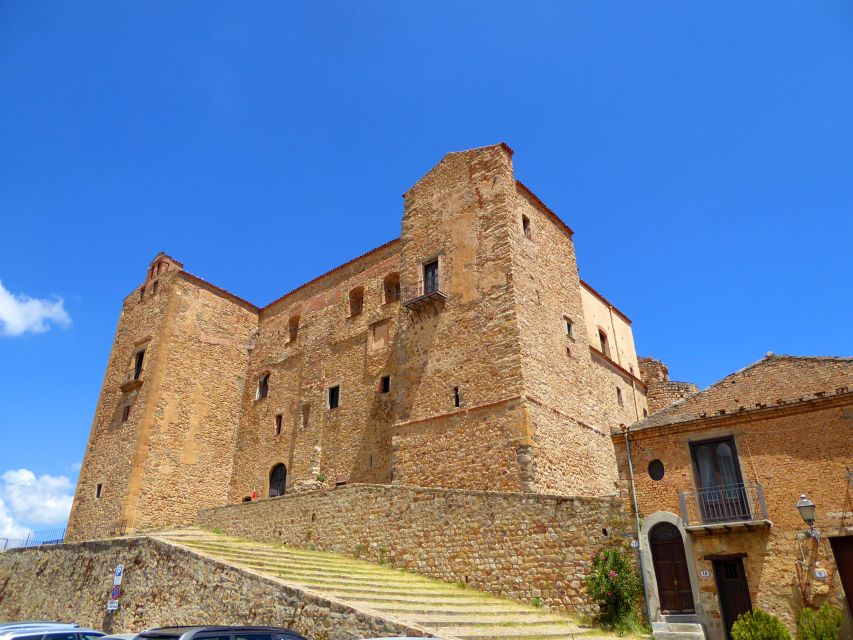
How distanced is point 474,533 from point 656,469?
13.2ft

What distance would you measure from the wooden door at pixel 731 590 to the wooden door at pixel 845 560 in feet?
4.56

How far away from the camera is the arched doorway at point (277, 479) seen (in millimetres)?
23656

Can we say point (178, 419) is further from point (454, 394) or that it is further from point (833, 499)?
point (833, 499)

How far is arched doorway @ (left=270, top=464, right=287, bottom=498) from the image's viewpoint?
2366 centimetres

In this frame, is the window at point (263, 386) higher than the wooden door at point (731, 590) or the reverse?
higher

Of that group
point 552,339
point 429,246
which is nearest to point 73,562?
point 429,246

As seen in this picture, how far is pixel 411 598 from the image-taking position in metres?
11.0

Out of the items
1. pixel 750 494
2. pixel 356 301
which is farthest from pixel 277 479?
pixel 750 494

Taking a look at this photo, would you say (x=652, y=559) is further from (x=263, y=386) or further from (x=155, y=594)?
(x=263, y=386)

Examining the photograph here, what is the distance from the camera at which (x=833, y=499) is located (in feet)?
32.6

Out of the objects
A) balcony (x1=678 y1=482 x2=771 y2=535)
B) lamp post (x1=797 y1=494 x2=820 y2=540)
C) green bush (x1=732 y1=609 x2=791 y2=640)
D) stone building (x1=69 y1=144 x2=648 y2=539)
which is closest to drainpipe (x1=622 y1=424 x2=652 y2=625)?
balcony (x1=678 y1=482 x2=771 y2=535)

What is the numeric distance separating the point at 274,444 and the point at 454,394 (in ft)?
35.8

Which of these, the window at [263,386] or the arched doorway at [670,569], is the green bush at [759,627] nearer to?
the arched doorway at [670,569]

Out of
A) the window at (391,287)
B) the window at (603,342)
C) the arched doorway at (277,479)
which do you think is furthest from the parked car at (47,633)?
the window at (603,342)
